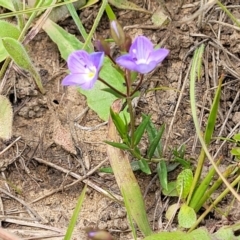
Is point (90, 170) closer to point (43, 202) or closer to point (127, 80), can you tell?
point (43, 202)

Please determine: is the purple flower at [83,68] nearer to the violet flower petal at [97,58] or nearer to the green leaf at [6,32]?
the violet flower petal at [97,58]

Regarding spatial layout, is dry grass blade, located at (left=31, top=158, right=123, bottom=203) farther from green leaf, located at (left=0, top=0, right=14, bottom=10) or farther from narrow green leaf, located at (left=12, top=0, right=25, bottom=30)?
green leaf, located at (left=0, top=0, right=14, bottom=10)

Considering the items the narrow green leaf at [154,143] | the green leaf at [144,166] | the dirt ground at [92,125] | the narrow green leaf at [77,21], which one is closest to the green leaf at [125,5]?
the dirt ground at [92,125]

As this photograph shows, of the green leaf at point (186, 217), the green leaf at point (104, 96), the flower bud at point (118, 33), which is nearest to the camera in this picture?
the flower bud at point (118, 33)

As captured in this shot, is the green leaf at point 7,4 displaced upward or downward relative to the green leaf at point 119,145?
upward

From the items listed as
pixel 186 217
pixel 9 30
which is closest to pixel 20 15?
pixel 9 30

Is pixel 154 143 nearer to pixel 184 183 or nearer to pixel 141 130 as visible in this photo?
pixel 141 130

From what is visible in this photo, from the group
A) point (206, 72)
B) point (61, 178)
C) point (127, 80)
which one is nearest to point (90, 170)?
point (61, 178)
